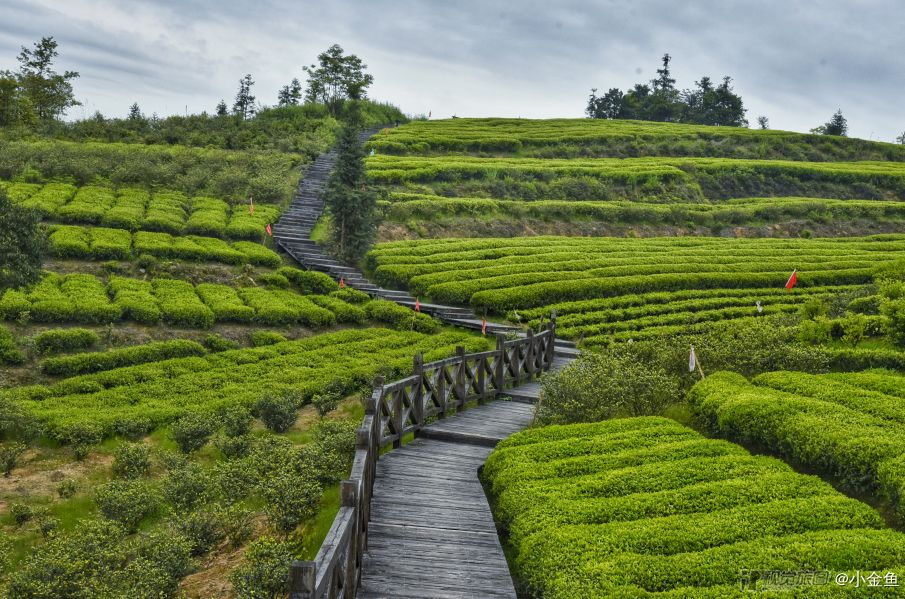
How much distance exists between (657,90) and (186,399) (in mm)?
105897

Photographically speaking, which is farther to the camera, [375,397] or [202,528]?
[375,397]

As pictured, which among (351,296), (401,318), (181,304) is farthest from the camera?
(351,296)

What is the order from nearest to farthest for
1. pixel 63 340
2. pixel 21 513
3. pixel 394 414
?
1. pixel 21 513
2. pixel 394 414
3. pixel 63 340

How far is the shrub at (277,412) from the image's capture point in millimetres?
16453

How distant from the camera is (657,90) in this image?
109m

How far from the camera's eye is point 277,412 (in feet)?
54.0

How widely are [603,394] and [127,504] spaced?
9641 mm

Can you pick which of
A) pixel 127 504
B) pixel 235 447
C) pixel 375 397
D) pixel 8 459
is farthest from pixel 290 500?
pixel 8 459

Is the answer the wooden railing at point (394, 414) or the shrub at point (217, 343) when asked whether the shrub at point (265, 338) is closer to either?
the shrub at point (217, 343)

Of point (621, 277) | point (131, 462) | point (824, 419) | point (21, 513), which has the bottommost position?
point (21, 513)

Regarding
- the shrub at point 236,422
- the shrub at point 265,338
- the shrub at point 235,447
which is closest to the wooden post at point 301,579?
the shrub at point 235,447

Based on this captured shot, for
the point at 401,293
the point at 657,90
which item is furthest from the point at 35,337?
the point at 657,90

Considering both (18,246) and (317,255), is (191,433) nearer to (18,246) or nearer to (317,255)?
(18,246)

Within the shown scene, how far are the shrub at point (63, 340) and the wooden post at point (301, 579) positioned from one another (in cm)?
1809
